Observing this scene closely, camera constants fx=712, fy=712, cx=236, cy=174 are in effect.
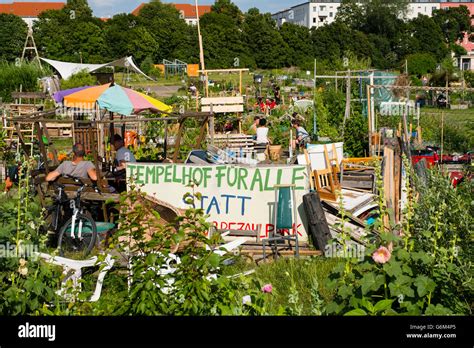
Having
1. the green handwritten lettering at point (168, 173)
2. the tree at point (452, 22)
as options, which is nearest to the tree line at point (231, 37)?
the tree at point (452, 22)

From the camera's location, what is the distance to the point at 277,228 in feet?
28.2

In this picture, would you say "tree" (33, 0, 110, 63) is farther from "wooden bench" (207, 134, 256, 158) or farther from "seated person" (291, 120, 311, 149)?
"wooden bench" (207, 134, 256, 158)

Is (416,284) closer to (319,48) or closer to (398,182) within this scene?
(398,182)

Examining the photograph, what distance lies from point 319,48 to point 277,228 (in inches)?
2919

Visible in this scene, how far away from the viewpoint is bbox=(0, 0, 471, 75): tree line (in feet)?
189

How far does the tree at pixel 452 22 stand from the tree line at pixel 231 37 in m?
5.58

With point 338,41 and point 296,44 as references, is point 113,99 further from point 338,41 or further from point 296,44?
point 338,41

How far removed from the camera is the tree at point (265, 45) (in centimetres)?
7512

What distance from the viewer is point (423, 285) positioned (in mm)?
3699

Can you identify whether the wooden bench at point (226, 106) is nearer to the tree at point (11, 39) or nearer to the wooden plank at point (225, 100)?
the wooden plank at point (225, 100)

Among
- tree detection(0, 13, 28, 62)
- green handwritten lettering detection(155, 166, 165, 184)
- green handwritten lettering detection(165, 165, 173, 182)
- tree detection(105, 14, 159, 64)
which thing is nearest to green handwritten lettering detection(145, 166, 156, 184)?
green handwritten lettering detection(155, 166, 165, 184)

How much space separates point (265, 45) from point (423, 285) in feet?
241

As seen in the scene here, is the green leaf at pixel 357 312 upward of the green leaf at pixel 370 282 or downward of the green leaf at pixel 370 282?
downward
